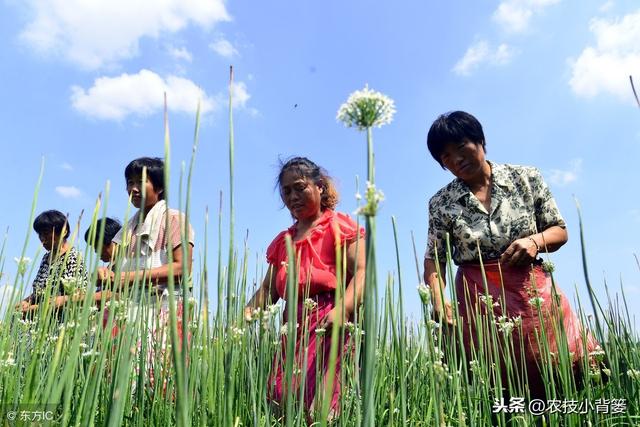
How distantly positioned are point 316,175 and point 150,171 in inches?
32.6

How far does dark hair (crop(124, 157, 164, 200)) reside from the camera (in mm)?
2420

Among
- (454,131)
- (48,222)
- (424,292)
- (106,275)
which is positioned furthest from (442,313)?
(48,222)

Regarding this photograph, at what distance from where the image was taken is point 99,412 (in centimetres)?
133

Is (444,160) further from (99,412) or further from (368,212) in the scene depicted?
(368,212)

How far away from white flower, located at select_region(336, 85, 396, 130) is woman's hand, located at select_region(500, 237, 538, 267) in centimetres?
138

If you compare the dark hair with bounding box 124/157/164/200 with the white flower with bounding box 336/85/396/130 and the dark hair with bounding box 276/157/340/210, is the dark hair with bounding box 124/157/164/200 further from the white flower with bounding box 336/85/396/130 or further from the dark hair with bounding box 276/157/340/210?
the white flower with bounding box 336/85/396/130

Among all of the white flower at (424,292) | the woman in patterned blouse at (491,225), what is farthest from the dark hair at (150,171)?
the white flower at (424,292)

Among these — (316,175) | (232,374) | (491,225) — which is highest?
(316,175)

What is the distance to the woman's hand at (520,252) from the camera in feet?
5.76

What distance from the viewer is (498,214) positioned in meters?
1.94

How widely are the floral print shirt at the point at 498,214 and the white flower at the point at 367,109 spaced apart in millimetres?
1477

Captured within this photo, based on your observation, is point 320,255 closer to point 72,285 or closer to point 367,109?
point 72,285

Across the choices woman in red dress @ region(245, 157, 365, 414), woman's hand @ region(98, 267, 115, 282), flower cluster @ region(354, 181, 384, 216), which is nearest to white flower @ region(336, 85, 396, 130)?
flower cluster @ region(354, 181, 384, 216)

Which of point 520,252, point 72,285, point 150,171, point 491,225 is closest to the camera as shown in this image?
point 72,285
